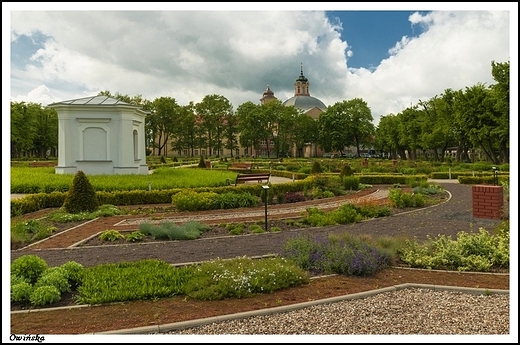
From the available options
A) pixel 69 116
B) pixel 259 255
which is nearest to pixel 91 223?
pixel 259 255

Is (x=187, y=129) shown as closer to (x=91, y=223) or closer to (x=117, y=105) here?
(x=117, y=105)

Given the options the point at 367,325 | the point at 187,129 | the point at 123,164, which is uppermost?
the point at 187,129

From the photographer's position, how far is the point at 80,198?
484 inches

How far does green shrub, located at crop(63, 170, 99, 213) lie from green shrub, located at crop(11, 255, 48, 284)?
7264 mm

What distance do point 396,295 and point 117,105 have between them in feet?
63.8

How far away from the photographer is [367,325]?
411 cm

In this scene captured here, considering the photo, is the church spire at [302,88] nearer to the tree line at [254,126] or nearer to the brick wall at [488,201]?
the tree line at [254,126]

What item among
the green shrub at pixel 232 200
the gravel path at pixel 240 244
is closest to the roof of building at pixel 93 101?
the green shrub at pixel 232 200

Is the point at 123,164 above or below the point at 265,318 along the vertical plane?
above

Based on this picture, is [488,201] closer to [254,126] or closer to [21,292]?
[21,292]

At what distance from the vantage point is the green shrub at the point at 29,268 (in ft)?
17.1

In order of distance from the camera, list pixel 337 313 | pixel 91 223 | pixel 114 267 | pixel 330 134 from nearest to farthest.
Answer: pixel 337 313
pixel 114 267
pixel 91 223
pixel 330 134

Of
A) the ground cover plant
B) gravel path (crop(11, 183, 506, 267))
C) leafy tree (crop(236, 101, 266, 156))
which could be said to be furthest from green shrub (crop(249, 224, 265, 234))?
leafy tree (crop(236, 101, 266, 156))

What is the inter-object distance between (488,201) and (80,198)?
12061 mm
